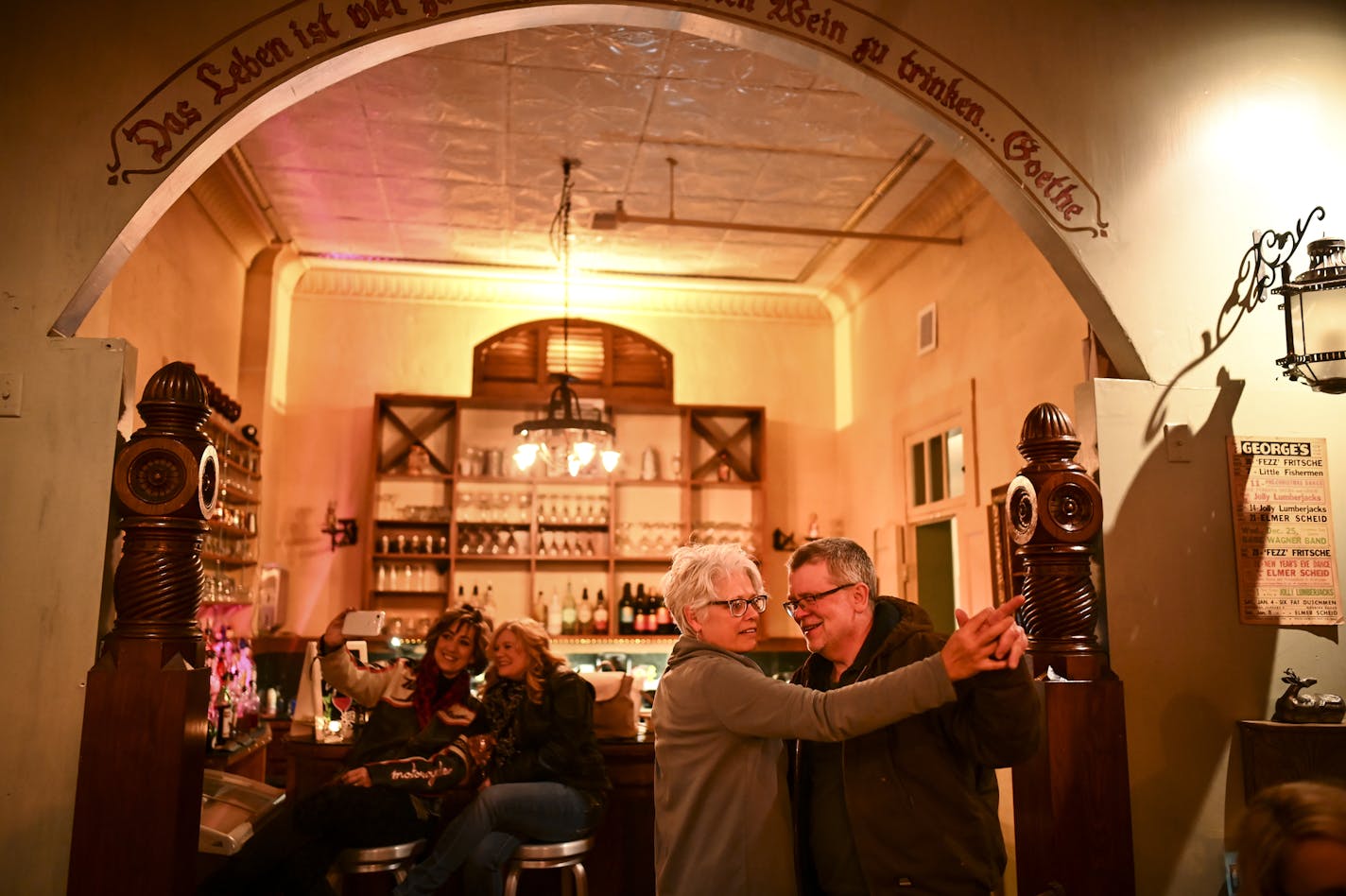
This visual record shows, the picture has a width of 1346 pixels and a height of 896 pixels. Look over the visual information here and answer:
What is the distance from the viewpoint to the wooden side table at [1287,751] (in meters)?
2.95

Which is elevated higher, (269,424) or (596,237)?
(596,237)

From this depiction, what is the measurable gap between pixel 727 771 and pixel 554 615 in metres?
5.60

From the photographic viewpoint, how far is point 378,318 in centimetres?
815

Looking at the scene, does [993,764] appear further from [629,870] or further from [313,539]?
[313,539]

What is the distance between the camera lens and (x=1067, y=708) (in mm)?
2889

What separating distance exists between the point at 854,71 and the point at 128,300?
3.90m

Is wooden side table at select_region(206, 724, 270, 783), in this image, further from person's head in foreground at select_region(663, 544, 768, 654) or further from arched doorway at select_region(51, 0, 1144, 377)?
person's head in foreground at select_region(663, 544, 768, 654)

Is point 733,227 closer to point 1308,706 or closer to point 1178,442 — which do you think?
point 1178,442

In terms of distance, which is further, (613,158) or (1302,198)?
(613,158)

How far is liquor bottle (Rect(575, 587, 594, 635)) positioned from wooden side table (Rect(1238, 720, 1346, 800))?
5.39 meters

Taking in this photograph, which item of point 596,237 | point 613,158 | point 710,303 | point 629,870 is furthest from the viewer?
point 710,303

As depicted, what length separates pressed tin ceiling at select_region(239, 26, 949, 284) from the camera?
16.5 feet

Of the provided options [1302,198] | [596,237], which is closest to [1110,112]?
[1302,198]

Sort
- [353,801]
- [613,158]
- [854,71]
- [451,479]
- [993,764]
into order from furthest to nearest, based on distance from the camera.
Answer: [451,479]
[613,158]
[353,801]
[854,71]
[993,764]
